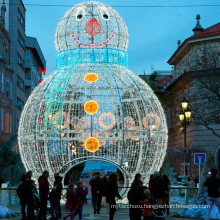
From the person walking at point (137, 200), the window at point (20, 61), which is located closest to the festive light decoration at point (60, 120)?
the person walking at point (137, 200)

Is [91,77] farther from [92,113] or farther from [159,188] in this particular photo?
[159,188]

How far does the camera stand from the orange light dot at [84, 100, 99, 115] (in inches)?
695

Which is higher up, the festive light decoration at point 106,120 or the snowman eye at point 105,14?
the snowman eye at point 105,14

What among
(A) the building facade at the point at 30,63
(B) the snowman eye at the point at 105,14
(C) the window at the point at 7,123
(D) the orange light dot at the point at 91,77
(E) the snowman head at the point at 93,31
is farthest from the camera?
(A) the building facade at the point at 30,63

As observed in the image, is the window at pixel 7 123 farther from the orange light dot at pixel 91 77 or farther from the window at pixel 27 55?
the orange light dot at pixel 91 77

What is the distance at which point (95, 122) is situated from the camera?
18297mm

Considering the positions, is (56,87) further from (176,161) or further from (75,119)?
(176,161)

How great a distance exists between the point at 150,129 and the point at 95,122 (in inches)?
75.6

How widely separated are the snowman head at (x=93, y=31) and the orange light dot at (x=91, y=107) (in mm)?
2339

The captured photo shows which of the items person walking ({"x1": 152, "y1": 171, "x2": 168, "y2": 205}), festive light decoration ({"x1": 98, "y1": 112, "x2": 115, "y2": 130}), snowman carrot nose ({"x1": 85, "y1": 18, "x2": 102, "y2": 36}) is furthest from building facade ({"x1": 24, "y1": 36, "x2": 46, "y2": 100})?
person walking ({"x1": 152, "y1": 171, "x2": 168, "y2": 205})

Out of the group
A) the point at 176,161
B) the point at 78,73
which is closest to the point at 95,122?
the point at 78,73

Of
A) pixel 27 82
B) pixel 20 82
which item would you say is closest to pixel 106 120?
pixel 20 82

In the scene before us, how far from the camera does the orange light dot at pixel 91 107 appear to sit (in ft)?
57.9

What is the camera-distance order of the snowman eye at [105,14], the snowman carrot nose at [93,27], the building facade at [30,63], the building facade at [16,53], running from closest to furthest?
the snowman carrot nose at [93,27], the snowman eye at [105,14], the building facade at [16,53], the building facade at [30,63]
